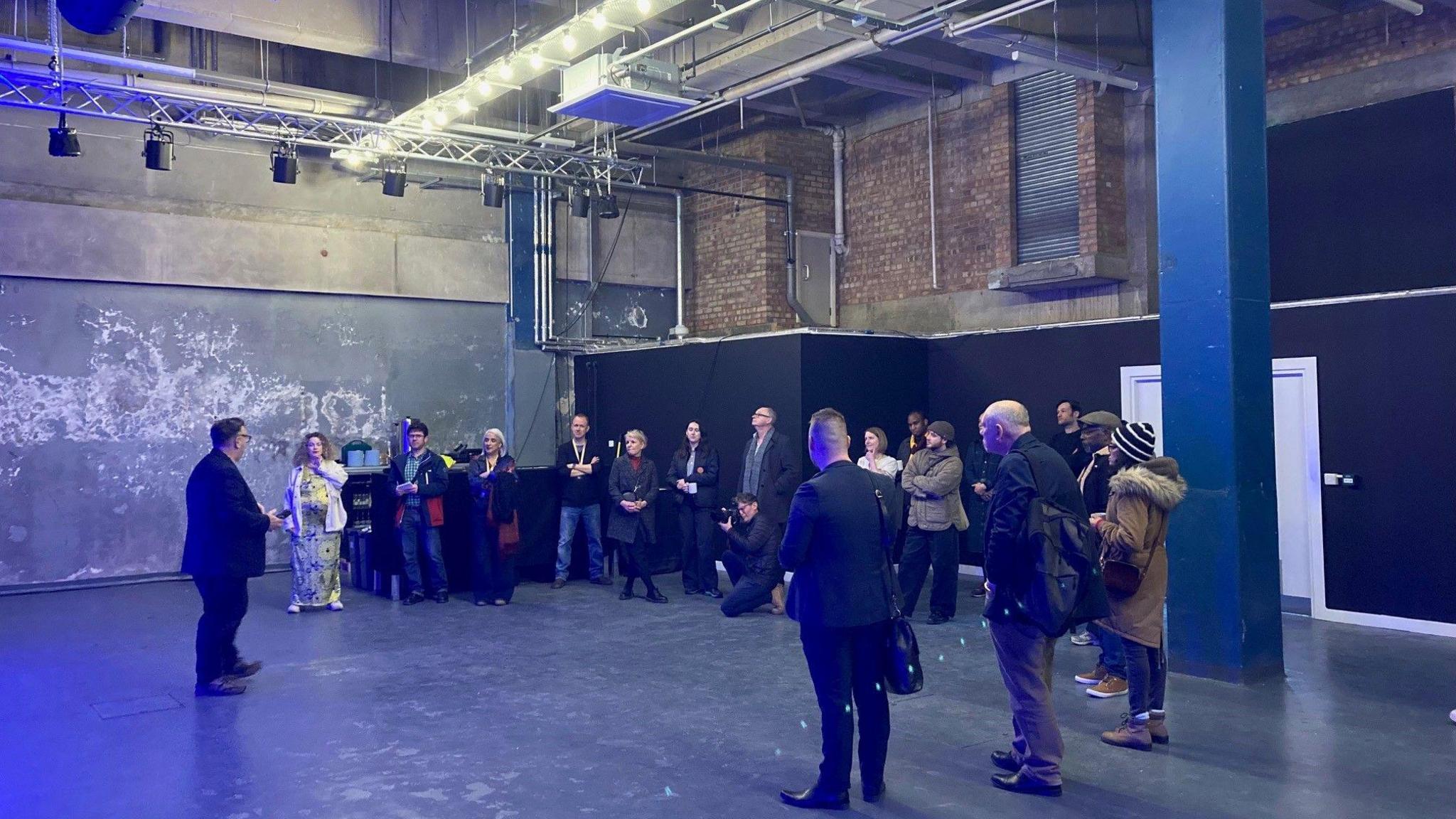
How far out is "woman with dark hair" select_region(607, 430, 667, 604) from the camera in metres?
9.87

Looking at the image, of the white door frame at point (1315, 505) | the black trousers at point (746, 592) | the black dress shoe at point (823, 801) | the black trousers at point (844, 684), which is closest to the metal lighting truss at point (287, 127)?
the black trousers at point (746, 592)

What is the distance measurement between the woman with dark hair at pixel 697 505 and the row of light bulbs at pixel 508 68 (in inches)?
133

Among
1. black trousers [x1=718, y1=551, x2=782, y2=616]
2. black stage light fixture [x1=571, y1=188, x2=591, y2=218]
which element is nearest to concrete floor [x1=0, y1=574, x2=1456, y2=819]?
black trousers [x1=718, y1=551, x2=782, y2=616]

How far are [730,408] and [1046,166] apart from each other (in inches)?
169

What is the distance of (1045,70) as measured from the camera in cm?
1145

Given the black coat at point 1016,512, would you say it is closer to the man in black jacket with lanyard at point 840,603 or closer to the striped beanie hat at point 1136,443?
the man in black jacket with lanyard at point 840,603

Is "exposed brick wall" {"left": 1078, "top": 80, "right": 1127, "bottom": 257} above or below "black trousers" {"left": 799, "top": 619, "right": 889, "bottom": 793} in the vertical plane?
above

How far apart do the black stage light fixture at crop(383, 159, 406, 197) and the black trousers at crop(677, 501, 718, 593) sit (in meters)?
4.45

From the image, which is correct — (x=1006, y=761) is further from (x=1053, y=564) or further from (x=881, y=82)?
(x=881, y=82)

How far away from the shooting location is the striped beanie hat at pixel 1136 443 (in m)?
5.99

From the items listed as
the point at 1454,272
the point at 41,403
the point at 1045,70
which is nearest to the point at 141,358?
the point at 41,403

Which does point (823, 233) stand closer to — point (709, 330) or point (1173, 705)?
point (709, 330)

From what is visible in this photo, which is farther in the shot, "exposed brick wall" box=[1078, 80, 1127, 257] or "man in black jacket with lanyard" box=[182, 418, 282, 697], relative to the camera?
"exposed brick wall" box=[1078, 80, 1127, 257]

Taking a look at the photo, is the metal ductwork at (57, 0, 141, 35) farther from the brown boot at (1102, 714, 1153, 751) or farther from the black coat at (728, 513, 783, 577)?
the brown boot at (1102, 714, 1153, 751)
